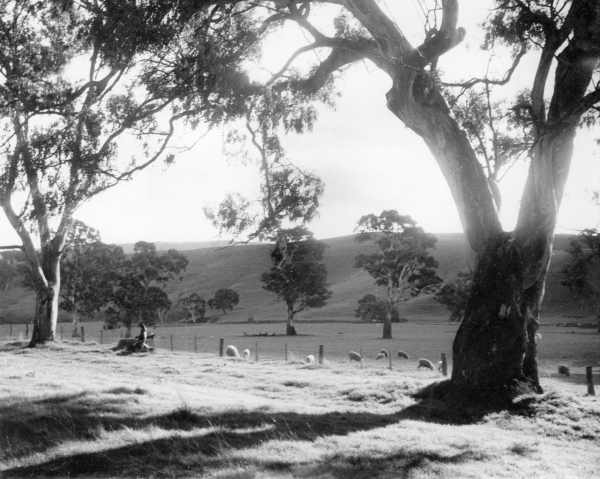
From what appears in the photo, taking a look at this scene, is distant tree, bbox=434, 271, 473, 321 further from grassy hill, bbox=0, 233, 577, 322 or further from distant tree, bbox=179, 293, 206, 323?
distant tree, bbox=179, 293, 206, 323

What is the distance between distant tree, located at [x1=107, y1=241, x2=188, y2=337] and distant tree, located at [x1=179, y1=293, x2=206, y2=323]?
2062 centimetres

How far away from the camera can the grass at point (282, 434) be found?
6051mm

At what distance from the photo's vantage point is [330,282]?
122000mm

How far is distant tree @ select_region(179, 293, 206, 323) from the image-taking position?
240 ft

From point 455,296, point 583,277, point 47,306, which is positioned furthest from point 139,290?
point 583,277

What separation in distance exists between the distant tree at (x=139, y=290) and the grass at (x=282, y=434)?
3813cm

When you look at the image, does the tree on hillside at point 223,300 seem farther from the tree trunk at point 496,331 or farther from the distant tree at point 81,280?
the tree trunk at point 496,331

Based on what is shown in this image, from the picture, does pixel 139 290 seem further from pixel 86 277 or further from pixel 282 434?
pixel 282 434

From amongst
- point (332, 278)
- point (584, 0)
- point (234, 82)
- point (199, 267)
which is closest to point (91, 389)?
point (234, 82)

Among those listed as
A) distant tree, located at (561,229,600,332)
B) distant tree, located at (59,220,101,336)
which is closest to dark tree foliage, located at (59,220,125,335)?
distant tree, located at (59,220,101,336)

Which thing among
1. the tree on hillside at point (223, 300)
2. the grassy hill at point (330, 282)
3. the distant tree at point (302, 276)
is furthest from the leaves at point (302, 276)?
the grassy hill at point (330, 282)

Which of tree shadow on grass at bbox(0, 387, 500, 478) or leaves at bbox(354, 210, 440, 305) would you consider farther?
leaves at bbox(354, 210, 440, 305)

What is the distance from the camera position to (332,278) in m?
125

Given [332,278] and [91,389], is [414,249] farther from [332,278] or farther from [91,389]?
[332,278]
